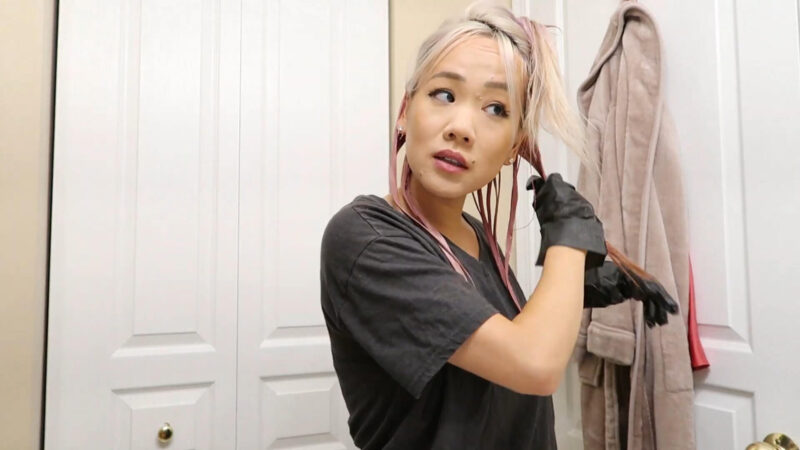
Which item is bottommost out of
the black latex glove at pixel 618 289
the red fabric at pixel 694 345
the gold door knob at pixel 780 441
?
the gold door knob at pixel 780 441

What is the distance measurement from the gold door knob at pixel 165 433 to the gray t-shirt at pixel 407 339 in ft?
2.26

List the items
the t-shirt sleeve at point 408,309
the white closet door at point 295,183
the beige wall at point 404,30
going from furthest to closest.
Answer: the beige wall at point 404,30 → the white closet door at point 295,183 → the t-shirt sleeve at point 408,309

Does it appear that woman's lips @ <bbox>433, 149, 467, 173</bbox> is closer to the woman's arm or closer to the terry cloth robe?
the woman's arm

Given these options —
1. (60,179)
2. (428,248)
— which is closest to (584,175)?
(428,248)

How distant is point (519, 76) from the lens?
67 cm

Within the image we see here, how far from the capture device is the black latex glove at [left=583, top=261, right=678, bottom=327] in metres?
0.69

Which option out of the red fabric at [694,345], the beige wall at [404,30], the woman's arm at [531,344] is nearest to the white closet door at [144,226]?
the beige wall at [404,30]

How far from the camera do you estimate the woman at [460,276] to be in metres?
0.53

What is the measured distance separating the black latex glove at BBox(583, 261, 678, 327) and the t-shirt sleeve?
0.77ft

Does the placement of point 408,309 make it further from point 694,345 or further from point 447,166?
point 694,345

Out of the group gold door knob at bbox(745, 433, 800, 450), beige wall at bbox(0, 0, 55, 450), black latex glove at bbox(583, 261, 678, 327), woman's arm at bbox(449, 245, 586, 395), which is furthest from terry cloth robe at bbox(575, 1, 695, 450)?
beige wall at bbox(0, 0, 55, 450)

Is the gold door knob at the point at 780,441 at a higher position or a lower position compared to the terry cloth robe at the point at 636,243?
lower

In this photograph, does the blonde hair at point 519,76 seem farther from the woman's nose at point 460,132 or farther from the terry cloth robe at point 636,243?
the terry cloth robe at point 636,243

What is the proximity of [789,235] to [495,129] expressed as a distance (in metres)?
0.58
